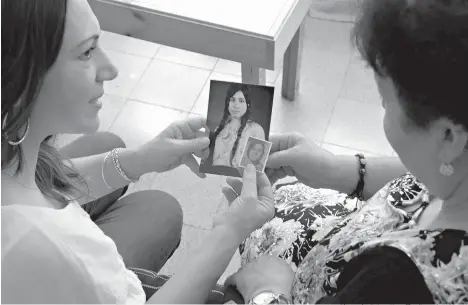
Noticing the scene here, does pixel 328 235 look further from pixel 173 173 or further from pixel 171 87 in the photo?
pixel 171 87

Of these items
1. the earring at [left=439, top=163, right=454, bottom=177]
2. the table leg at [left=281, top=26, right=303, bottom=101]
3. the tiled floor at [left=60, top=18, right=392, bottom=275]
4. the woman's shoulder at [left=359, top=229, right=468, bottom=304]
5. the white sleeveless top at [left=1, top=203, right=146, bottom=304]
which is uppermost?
the earring at [left=439, top=163, right=454, bottom=177]

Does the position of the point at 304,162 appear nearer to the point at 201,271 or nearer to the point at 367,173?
the point at 367,173

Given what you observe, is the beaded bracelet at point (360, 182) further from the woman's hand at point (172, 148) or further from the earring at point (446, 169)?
the earring at point (446, 169)

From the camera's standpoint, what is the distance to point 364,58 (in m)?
1.19

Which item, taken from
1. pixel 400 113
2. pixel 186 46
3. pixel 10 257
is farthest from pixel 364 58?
pixel 186 46

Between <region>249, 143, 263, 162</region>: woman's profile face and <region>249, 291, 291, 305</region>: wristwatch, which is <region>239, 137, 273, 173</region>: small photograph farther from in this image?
<region>249, 291, 291, 305</region>: wristwatch

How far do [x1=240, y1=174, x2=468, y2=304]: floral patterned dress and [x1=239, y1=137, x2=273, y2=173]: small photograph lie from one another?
0.42 ft

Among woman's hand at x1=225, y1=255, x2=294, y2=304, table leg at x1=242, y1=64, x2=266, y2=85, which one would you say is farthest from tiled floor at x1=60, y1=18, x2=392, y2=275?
woman's hand at x1=225, y1=255, x2=294, y2=304

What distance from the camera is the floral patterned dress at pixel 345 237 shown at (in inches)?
41.8

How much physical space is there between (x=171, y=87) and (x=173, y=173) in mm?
568

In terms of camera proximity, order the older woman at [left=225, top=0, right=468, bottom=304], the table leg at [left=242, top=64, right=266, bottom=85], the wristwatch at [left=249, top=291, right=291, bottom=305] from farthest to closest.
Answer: the table leg at [left=242, top=64, right=266, bottom=85] → the wristwatch at [left=249, top=291, right=291, bottom=305] → the older woman at [left=225, top=0, right=468, bottom=304]

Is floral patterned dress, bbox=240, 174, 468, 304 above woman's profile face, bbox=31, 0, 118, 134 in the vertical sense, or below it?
below

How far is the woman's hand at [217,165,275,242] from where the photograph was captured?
5.13 ft

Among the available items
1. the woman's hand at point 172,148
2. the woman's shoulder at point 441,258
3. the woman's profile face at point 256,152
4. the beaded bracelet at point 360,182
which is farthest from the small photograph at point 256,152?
the woman's shoulder at point 441,258
